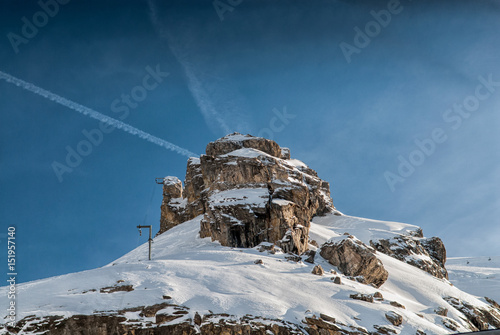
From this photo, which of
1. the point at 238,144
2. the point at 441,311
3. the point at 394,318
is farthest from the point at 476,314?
the point at 238,144

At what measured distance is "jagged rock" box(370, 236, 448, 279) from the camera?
6719 centimetres

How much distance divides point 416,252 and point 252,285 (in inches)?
2067

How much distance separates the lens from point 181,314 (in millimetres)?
22953

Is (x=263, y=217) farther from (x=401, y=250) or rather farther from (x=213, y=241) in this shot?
(x=401, y=250)

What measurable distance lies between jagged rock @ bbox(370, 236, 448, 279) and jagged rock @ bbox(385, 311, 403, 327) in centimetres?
4191

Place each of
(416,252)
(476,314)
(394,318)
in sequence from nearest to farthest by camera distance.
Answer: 1. (394,318)
2. (476,314)
3. (416,252)

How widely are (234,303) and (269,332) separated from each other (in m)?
3.46

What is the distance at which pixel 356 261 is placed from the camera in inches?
1779

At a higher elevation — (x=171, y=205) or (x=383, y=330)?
(x=171, y=205)

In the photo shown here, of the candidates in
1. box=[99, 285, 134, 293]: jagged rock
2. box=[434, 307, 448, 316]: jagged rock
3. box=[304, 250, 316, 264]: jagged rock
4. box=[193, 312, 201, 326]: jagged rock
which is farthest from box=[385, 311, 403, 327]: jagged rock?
box=[99, 285, 134, 293]: jagged rock

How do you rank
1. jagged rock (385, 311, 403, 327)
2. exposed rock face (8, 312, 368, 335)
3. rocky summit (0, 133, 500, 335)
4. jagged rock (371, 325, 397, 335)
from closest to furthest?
exposed rock face (8, 312, 368, 335) → rocky summit (0, 133, 500, 335) → jagged rock (371, 325, 397, 335) → jagged rock (385, 311, 403, 327)

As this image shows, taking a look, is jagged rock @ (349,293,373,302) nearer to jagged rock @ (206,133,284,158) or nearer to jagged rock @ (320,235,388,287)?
jagged rock @ (320,235,388,287)

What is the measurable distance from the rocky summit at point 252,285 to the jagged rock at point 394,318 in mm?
89

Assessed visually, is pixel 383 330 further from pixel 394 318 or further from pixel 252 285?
pixel 252 285
